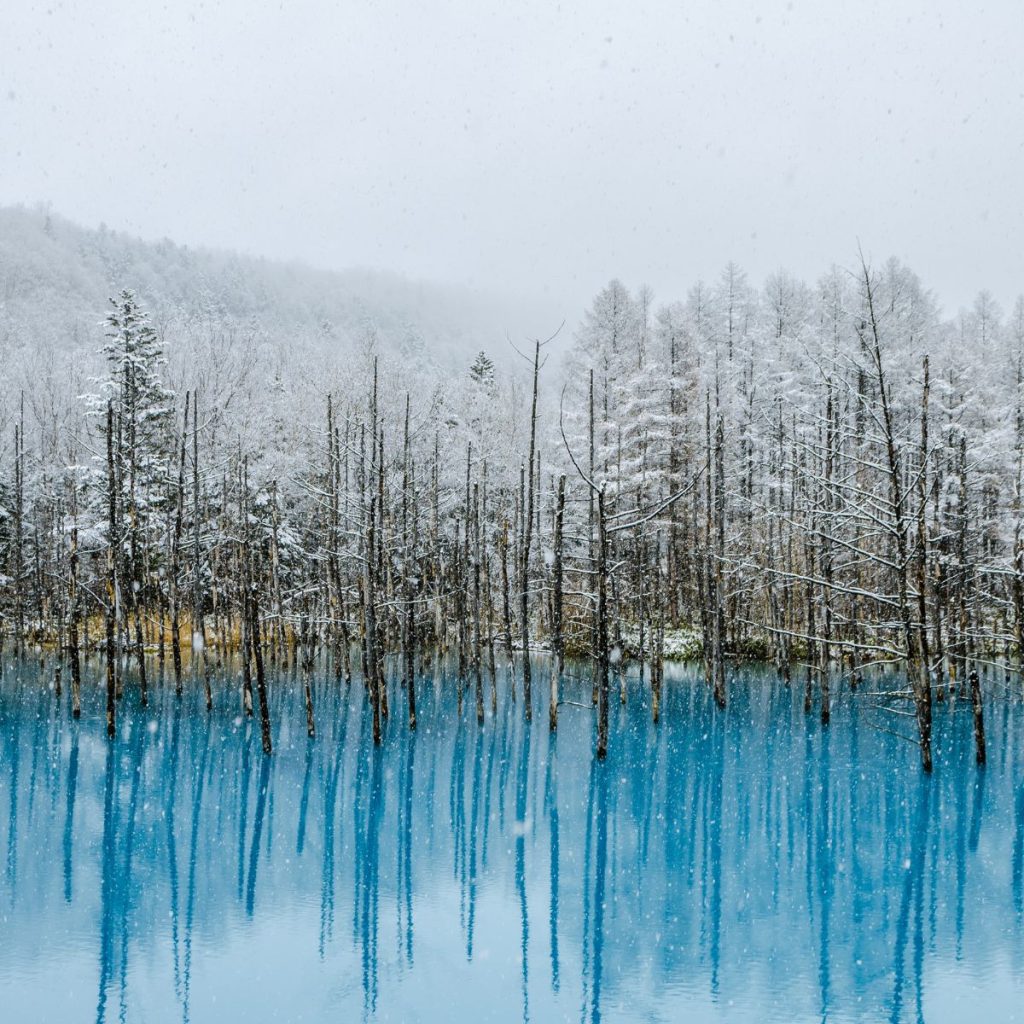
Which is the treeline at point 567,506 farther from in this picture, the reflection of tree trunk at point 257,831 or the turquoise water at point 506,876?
the reflection of tree trunk at point 257,831

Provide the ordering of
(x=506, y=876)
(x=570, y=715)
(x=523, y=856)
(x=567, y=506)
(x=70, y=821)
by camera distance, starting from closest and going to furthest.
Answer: (x=506, y=876), (x=523, y=856), (x=70, y=821), (x=570, y=715), (x=567, y=506)

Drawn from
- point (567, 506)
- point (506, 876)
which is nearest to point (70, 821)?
point (506, 876)

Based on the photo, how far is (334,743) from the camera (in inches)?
891

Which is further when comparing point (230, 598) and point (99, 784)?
point (230, 598)

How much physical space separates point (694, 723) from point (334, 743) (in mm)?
10682

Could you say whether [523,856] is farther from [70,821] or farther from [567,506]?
[567,506]

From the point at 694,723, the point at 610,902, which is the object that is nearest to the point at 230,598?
the point at 694,723

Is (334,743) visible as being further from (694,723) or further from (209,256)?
(209,256)

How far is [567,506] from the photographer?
3872 cm

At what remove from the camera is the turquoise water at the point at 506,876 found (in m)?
9.77

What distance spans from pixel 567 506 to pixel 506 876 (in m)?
25.9

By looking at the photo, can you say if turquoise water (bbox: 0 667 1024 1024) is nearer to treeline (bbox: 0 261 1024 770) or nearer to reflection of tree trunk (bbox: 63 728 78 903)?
reflection of tree trunk (bbox: 63 728 78 903)

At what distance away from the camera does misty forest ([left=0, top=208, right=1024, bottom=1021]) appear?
36.0 ft

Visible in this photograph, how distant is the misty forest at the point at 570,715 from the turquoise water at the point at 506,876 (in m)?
→ 0.08
